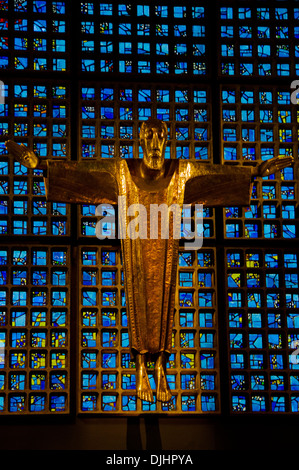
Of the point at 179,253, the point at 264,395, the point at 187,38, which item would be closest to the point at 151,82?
→ the point at 187,38

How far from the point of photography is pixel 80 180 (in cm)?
595

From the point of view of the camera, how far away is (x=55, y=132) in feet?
21.7

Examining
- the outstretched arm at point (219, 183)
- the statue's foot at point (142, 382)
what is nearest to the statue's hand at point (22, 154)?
the outstretched arm at point (219, 183)

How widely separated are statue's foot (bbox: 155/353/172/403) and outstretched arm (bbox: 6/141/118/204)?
3.42 ft

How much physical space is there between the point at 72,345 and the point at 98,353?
177 mm

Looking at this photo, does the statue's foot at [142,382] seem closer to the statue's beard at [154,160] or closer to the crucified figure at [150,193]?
the crucified figure at [150,193]

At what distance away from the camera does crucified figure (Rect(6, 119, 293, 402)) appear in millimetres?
5727

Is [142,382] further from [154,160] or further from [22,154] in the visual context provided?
[22,154]

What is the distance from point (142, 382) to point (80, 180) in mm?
1310

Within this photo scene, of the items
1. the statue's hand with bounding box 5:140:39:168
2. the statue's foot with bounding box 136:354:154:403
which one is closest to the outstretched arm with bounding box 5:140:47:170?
the statue's hand with bounding box 5:140:39:168

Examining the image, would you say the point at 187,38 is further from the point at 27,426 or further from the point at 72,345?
the point at 27,426

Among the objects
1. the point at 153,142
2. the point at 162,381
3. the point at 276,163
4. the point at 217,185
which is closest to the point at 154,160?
the point at 153,142

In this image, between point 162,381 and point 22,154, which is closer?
point 162,381

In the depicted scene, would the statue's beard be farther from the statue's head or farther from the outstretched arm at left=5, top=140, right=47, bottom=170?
the outstretched arm at left=5, top=140, right=47, bottom=170
